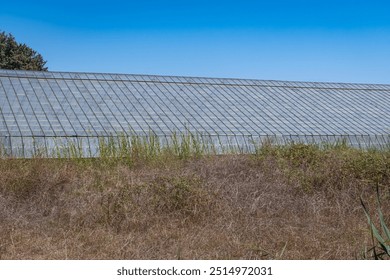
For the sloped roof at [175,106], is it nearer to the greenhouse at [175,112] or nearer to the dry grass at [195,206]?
the greenhouse at [175,112]

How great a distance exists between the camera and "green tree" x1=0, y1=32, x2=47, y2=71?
1516 inches

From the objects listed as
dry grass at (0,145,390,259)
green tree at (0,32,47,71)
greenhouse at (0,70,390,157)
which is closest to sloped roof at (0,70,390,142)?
greenhouse at (0,70,390,157)

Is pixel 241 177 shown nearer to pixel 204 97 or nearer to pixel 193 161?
pixel 193 161

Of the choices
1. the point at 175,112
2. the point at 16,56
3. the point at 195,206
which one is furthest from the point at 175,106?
the point at 16,56

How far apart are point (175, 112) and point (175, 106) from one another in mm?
734

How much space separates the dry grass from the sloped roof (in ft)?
13.0

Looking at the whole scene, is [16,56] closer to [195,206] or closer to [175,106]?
[175,106]

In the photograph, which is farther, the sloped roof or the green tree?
the green tree

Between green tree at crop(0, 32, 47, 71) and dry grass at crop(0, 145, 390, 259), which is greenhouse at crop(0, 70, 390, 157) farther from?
green tree at crop(0, 32, 47, 71)

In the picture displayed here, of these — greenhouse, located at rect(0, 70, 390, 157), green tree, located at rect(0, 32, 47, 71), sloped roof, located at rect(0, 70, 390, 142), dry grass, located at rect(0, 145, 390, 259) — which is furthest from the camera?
green tree, located at rect(0, 32, 47, 71)

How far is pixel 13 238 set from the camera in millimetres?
8516

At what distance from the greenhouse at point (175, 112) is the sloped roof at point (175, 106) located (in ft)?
0.11

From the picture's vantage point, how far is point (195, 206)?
10172 millimetres

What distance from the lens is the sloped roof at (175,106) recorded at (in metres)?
17.6
